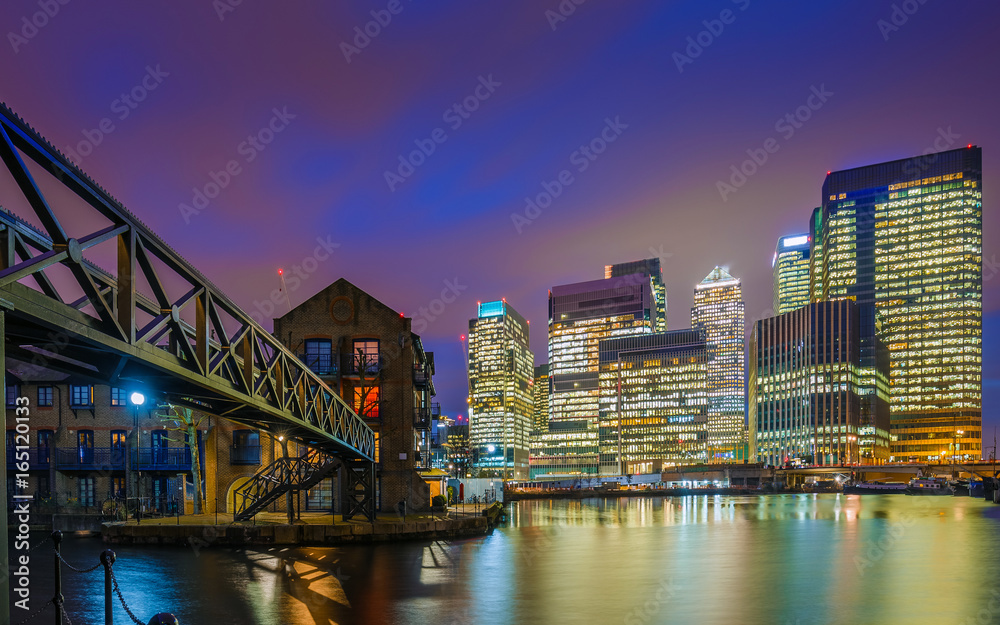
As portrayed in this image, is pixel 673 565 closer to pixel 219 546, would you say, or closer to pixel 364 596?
pixel 364 596

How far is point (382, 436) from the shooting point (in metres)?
50.8

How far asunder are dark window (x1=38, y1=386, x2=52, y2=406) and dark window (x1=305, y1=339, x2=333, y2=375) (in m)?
18.9

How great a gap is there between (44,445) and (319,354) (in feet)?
67.7

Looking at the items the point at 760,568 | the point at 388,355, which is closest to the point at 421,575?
the point at 760,568

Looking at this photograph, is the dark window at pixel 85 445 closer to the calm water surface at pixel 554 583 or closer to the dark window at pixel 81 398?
the dark window at pixel 81 398

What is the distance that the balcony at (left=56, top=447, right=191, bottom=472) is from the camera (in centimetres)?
5041

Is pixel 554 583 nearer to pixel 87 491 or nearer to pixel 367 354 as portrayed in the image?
pixel 367 354

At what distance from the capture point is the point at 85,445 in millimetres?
51094

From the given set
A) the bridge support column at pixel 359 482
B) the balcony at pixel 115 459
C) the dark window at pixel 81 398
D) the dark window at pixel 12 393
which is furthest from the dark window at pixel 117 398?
the bridge support column at pixel 359 482

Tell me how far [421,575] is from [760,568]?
15823 mm

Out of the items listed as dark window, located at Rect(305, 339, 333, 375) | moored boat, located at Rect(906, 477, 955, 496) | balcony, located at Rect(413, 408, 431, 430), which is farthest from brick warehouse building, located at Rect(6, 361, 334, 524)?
moored boat, located at Rect(906, 477, 955, 496)

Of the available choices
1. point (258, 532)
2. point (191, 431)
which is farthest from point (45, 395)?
point (258, 532)

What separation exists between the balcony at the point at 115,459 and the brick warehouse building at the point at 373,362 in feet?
37.9

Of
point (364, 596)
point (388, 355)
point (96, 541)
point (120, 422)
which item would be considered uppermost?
point (388, 355)
